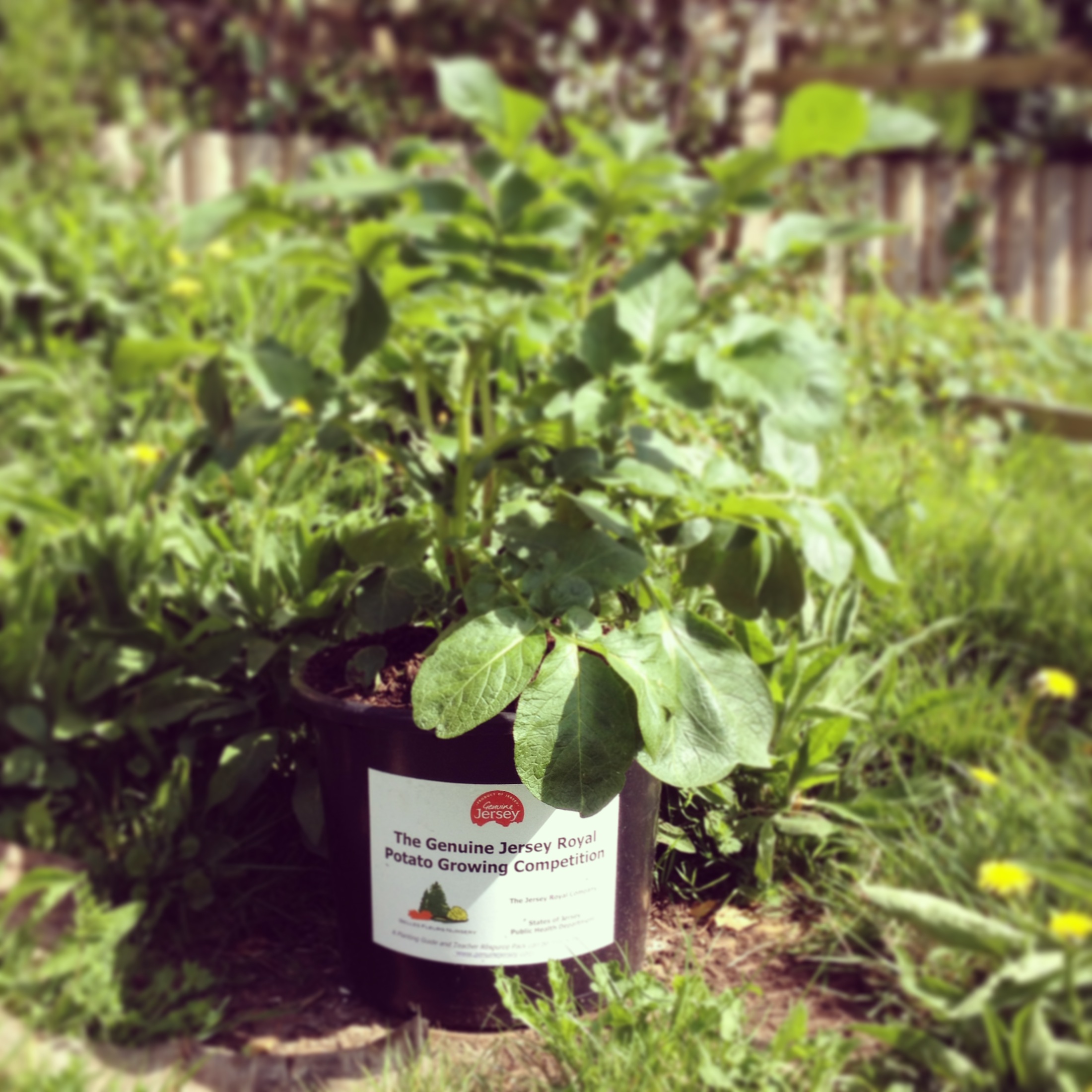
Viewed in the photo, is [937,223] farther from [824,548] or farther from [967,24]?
[824,548]

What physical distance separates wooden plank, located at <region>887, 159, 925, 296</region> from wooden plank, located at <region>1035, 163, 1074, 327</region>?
3.19ft

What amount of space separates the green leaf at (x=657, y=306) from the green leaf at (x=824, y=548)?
0.27m

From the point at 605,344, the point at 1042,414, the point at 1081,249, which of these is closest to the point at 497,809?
the point at 605,344

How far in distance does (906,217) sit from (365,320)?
3996mm

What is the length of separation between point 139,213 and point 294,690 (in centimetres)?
265

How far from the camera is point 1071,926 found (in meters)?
0.45

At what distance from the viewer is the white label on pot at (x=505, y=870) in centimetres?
88

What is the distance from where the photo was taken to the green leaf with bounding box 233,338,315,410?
1.31 metres

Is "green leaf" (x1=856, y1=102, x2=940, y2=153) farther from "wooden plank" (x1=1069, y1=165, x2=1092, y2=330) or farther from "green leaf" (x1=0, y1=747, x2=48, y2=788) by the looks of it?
"wooden plank" (x1=1069, y1=165, x2=1092, y2=330)

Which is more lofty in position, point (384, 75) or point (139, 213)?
point (384, 75)

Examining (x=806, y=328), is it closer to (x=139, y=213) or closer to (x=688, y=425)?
(x=688, y=425)

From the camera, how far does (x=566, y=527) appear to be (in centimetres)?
98

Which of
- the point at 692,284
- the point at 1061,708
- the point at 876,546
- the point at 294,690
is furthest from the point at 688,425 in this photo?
the point at 294,690

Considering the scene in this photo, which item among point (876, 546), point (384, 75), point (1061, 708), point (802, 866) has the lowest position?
point (1061, 708)
